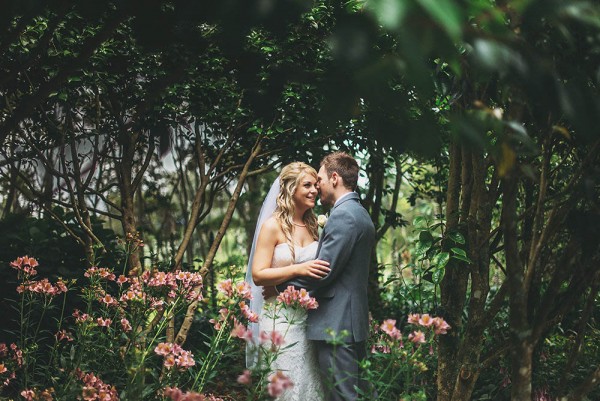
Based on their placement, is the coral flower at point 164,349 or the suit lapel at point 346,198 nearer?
the coral flower at point 164,349

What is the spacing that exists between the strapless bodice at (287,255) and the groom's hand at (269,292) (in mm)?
136

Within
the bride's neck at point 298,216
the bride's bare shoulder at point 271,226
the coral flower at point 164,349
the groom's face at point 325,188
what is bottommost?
the coral flower at point 164,349

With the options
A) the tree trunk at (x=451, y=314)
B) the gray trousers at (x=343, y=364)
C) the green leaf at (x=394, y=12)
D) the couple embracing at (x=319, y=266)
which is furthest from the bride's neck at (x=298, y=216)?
the green leaf at (x=394, y=12)

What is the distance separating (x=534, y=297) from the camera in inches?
175

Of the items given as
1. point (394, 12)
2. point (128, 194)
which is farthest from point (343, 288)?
point (394, 12)

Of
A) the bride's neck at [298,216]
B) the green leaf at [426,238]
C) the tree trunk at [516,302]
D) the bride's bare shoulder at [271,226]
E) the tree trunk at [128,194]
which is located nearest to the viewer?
the tree trunk at [516,302]

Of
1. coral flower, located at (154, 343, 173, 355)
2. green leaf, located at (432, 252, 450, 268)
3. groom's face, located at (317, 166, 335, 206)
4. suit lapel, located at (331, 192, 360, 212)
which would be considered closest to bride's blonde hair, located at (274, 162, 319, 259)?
groom's face, located at (317, 166, 335, 206)

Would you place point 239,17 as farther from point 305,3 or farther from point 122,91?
point 122,91

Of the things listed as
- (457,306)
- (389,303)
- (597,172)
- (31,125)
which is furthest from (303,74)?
(389,303)

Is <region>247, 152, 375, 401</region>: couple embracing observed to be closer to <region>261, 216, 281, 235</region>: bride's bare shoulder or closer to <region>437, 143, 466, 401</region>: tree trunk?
<region>261, 216, 281, 235</region>: bride's bare shoulder

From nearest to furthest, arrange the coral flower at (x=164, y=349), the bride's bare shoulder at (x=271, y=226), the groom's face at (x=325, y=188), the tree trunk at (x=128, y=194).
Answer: the coral flower at (x=164, y=349), the groom's face at (x=325, y=188), the bride's bare shoulder at (x=271, y=226), the tree trunk at (x=128, y=194)

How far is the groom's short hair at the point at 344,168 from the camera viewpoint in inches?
154

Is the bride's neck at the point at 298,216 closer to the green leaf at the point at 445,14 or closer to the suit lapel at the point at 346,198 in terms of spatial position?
the suit lapel at the point at 346,198

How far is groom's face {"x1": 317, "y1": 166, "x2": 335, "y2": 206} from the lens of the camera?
12.9 ft
